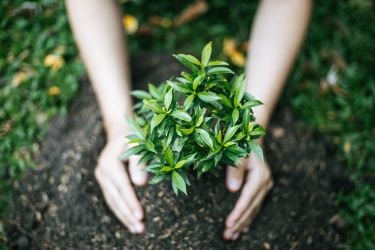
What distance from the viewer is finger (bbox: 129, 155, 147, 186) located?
2.18 meters

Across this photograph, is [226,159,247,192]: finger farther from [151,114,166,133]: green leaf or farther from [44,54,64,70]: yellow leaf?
[44,54,64,70]: yellow leaf

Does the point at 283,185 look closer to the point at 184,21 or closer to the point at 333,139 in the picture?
the point at 333,139

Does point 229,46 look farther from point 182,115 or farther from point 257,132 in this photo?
point 182,115

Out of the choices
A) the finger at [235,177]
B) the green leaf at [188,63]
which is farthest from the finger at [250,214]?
the green leaf at [188,63]

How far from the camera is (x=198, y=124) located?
1696 mm

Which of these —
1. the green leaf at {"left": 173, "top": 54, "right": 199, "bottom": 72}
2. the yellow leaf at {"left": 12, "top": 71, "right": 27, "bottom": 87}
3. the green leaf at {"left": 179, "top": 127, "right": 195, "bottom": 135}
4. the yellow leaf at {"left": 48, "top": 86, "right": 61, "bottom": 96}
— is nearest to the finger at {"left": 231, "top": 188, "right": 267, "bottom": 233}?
the green leaf at {"left": 179, "top": 127, "right": 195, "bottom": 135}

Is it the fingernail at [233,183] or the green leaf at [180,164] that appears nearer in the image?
the green leaf at [180,164]

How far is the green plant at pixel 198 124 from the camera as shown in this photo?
171 centimetres

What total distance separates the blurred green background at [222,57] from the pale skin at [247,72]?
55 cm

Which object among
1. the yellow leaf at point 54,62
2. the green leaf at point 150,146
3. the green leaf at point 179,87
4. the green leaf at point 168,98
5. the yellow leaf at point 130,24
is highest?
the green leaf at point 179,87

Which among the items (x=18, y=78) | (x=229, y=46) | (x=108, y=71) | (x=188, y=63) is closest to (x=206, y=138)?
(x=188, y=63)

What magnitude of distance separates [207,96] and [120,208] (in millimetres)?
827

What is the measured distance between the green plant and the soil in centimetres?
40

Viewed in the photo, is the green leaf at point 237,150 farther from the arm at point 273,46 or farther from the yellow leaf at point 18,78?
the yellow leaf at point 18,78
